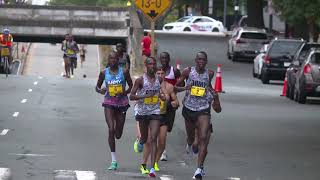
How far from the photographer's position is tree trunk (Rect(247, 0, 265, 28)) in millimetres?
66938

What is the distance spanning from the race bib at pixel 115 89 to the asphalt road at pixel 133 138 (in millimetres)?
1127

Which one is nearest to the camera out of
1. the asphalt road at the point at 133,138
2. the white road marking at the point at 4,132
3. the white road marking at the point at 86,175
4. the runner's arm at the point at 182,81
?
the white road marking at the point at 86,175

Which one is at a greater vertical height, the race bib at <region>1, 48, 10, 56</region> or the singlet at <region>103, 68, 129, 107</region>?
the singlet at <region>103, 68, 129, 107</region>

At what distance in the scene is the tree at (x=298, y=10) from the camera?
41781 millimetres

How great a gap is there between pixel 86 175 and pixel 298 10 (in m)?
31.2

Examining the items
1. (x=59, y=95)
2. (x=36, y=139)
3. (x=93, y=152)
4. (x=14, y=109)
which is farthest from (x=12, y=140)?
(x=59, y=95)

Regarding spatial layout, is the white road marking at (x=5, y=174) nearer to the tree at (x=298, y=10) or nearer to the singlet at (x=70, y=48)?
the singlet at (x=70, y=48)

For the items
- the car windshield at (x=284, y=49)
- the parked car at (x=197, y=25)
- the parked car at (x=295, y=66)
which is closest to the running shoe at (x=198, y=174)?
the parked car at (x=295, y=66)

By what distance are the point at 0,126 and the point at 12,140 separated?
8.73 feet

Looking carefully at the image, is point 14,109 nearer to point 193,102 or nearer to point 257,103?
point 257,103

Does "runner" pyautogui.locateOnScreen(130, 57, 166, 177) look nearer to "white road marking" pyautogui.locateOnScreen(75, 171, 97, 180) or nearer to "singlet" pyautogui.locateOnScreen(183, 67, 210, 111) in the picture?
"singlet" pyautogui.locateOnScreen(183, 67, 210, 111)

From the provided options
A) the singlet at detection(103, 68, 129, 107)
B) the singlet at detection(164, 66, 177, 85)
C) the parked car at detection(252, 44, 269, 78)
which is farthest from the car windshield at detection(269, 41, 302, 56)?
the singlet at detection(103, 68, 129, 107)

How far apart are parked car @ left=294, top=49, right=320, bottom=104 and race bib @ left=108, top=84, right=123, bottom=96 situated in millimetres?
16009

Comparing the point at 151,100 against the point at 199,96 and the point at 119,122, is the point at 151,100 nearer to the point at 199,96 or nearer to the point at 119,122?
the point at 199,96
